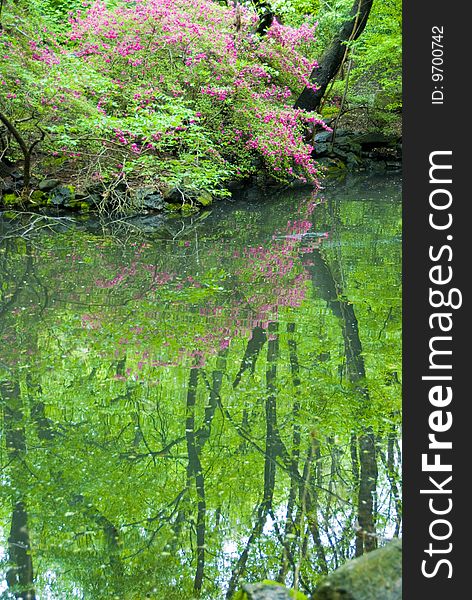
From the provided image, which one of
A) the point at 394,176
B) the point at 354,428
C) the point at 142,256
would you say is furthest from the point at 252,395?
the point at 394,176

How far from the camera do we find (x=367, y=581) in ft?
8.57

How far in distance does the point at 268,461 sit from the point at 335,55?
55.7ft

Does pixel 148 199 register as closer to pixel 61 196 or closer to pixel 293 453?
pixel 61 196

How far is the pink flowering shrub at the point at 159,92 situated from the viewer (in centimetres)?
1223

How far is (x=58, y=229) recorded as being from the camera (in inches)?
505

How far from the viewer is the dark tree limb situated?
18688 millimetres

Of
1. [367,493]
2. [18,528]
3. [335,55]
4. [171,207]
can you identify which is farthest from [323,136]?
[18,528]

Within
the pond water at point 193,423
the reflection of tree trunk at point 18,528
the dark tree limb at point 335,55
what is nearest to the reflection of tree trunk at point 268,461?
the pond water at point 193,423

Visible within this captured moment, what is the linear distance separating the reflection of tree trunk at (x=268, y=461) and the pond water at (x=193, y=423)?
0.01 m

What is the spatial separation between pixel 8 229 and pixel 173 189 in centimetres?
371

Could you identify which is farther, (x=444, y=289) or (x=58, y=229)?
(x=58, y=229)

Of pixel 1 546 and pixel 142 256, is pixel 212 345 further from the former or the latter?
pixel 142 256

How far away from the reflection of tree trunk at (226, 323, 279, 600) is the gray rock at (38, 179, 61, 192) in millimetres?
9179

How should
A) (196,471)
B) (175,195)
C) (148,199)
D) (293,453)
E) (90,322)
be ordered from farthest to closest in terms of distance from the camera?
(175,195), (148,199), (90,322), (293,453), (196,471)
